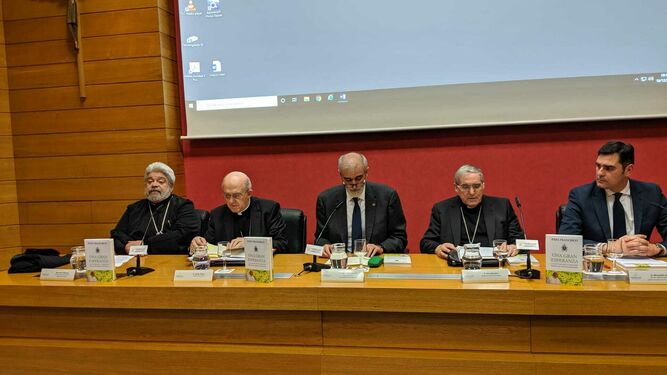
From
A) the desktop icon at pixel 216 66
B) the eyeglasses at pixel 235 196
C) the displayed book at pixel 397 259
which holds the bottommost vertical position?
the displayed book at pixel 397 259

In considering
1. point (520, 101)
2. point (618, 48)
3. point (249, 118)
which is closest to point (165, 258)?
point (249, 118)

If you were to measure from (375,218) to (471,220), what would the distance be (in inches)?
23.1

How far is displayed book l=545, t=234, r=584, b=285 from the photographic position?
1.76 m

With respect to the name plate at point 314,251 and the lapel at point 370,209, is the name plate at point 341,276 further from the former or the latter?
the lapel at point 370,209

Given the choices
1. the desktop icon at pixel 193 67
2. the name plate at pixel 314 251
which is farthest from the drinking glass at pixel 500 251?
the desktop icon at pixel 193 67

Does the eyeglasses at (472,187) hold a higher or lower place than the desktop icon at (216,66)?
lower

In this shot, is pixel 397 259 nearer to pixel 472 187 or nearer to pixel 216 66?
pixel 472 187

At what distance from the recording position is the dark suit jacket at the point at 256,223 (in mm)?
3146

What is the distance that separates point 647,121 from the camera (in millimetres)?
3484

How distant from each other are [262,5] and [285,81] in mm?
589

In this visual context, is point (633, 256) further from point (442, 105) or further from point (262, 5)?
point (262, 5)

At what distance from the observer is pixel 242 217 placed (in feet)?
10.5

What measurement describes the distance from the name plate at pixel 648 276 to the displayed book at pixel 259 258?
132cm

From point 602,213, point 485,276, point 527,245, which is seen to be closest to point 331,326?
point 485,276
